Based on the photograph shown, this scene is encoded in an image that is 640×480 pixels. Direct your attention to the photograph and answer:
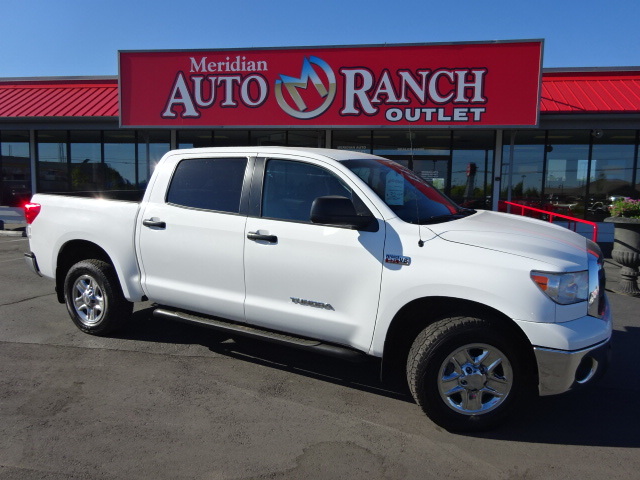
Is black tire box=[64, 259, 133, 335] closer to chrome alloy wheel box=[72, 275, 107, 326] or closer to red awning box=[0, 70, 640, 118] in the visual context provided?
chrome alloy wheel box=[72, 275, 107, 326]

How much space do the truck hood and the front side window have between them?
947 millimetres

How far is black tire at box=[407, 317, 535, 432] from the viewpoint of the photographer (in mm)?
3279

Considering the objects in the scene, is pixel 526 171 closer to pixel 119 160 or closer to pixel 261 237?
pixel 261 237

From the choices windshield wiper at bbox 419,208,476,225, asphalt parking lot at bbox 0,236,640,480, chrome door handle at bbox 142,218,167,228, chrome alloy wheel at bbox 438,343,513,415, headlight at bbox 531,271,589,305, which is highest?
windshield wiper at bbox 419,208,476,225

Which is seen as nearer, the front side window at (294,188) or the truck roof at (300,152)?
the front side window at (294,188)

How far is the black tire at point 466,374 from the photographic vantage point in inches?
129

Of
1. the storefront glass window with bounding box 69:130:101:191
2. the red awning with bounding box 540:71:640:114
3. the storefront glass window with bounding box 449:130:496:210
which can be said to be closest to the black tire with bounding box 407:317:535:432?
the red awning with bounding box 540:71:640:114

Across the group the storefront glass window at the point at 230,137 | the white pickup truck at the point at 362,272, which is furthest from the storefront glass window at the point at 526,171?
the white pickup truck at the point at 362,272

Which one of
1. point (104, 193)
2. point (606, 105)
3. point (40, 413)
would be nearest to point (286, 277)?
point (40, 413)

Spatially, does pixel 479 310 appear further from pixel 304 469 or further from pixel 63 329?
pixel 63 329

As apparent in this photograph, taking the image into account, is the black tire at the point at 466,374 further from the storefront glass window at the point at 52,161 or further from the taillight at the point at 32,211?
the storefront glass window at the point at 52,161

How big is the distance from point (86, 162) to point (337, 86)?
30.7 feet

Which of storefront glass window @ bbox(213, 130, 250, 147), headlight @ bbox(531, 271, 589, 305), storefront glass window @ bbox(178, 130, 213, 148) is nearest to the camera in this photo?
headlight @ bbox(531, 271, 589, 305)

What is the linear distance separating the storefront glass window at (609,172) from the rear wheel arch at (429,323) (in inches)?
486
